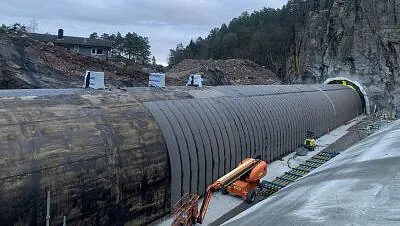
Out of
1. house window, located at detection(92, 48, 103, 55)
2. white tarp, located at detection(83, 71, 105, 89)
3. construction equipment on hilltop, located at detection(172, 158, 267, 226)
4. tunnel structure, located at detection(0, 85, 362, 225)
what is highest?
house window, located at detection(92, 48, 103, 55)

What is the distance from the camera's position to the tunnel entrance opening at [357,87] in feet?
144

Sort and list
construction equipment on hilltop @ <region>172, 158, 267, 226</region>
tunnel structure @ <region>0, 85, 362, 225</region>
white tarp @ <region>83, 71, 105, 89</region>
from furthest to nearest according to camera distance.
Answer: white tarp @ <region>83, 71, 105, 89</region>
construction equipment on hilltop @ <region>172, 158, 267, 226</region>
tunnel structure @ <region>0, 85, 362, 225</region>

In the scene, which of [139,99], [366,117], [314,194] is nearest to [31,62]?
[139,99]

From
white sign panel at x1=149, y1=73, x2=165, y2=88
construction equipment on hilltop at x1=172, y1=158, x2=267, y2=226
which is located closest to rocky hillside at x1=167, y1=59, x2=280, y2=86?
white sign panel at x1=149, y1=73, x2=165, y2=88

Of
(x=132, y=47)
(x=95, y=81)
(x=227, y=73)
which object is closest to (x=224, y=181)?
(x=95, y=81)

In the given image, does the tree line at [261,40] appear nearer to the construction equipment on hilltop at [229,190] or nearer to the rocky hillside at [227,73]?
the rocky hillside at [227,73]

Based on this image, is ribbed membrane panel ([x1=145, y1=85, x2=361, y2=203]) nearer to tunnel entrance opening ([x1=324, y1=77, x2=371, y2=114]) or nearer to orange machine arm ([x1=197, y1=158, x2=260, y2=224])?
orange machine arm ([x1=197, y1=158, x2=260, y2=224])

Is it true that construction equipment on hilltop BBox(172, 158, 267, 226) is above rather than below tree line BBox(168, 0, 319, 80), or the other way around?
below

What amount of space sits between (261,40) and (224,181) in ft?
264

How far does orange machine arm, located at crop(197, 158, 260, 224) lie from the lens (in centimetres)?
1137

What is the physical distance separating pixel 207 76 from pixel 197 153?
30.6 m

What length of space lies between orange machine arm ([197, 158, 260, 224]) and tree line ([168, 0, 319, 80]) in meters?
69.5

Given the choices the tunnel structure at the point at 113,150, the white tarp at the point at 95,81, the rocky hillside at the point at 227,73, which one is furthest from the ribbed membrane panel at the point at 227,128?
the rocky hillside at the point at 227,73

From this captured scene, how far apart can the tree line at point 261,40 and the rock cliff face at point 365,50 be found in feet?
97.8
